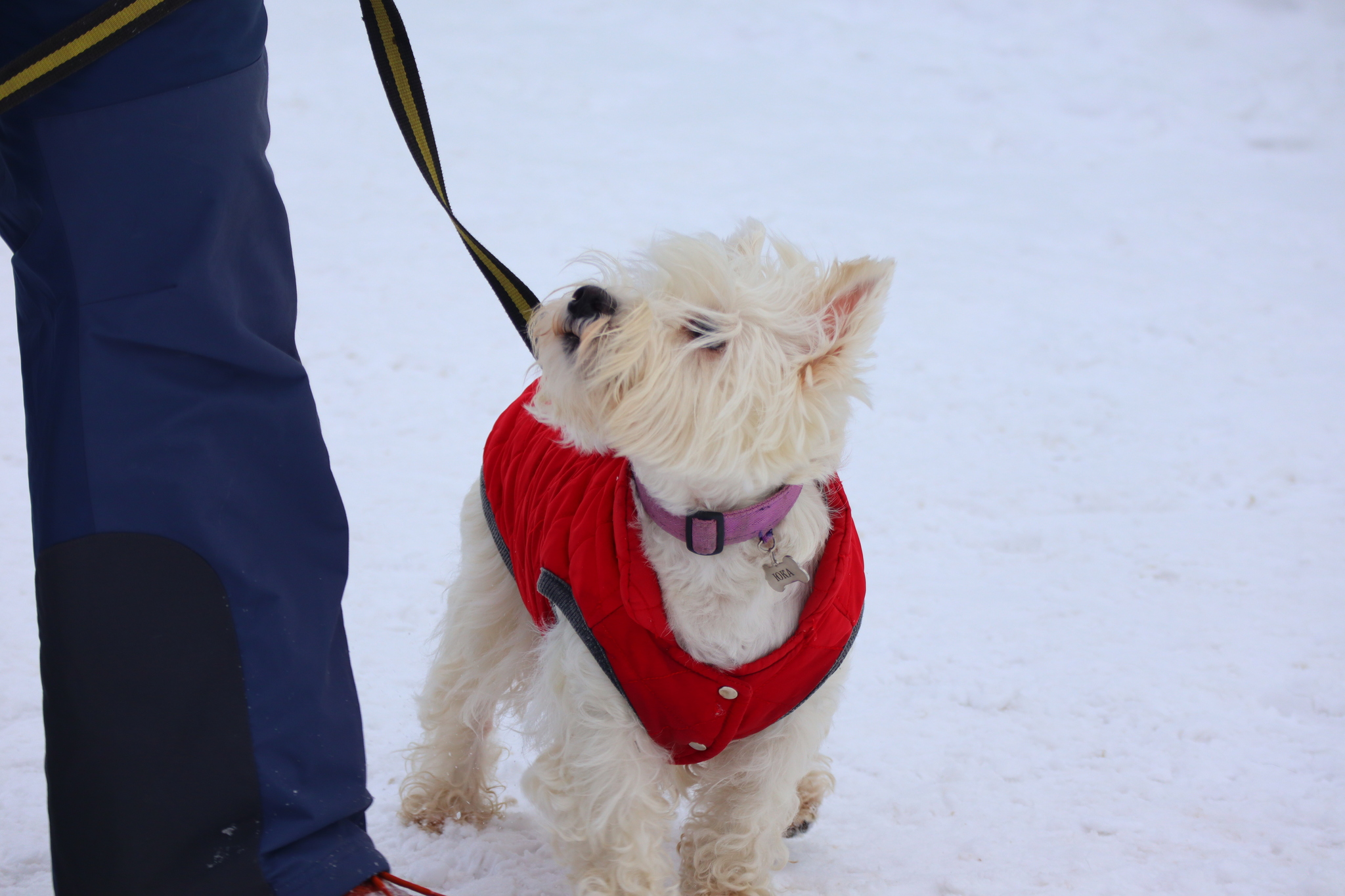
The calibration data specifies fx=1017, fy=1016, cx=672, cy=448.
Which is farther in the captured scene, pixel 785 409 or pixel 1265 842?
pixel 1265 842

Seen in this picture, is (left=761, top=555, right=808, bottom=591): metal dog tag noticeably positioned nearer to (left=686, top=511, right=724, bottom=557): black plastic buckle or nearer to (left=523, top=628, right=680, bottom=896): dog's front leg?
(left=686, top=511, right=724, bottom=557): black plastic buckle

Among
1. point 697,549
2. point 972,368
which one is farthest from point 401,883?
point 972,368

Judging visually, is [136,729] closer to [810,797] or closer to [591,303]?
[591,303]

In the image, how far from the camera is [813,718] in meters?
2.24

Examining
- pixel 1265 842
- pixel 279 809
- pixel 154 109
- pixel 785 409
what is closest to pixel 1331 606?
pixel 1265 842

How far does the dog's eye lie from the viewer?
208cm

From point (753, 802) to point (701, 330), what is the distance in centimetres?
106

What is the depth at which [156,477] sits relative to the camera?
159 cm

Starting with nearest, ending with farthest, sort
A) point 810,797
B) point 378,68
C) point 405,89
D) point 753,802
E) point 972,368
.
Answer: point 378,68 < point 405,89 < point 753,802 < point 810,797 < point 972,368

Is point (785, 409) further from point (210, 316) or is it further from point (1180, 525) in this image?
point (1180, 525)

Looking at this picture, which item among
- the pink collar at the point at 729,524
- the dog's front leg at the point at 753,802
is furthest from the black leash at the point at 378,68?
the dog's front leg at the point at 753,802

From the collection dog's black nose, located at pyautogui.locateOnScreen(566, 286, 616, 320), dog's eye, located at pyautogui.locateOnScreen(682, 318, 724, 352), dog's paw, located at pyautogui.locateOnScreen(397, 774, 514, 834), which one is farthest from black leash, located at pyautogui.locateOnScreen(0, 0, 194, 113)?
dog's paw, located at pyautogui.locateOnScreen(397, 774, 514, 834)

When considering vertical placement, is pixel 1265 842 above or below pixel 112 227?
below

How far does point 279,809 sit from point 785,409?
1.15m
